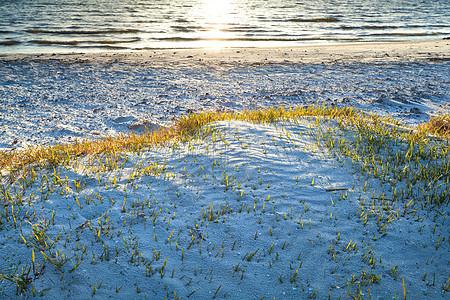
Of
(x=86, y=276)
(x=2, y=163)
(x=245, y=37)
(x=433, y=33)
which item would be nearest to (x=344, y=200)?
(x=86, y=276)

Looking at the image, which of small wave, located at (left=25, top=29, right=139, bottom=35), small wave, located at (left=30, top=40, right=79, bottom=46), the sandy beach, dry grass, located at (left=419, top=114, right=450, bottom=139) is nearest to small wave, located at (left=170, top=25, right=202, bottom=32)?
small wave, located at (left=25, top=29, right=139, bottom=35)

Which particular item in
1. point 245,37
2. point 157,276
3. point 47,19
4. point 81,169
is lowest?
point 157,276

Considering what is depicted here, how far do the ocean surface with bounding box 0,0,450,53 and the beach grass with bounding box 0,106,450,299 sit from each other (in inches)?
559

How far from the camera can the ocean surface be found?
18.4 meters

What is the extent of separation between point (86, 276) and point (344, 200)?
9.33ft

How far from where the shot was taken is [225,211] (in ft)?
11.2

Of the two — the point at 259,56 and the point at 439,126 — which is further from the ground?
the point at 259,56

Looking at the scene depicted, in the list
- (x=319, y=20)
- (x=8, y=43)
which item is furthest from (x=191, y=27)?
(x=8, y=43)

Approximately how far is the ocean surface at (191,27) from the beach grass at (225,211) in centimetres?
1420

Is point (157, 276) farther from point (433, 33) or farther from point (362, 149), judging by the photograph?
point (433, 33)

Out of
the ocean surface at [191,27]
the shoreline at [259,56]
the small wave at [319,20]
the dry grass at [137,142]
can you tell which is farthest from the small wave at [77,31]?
the dry grass at [137,142]

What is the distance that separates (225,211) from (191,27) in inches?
926

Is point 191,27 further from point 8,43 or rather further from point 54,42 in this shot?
point 8,43

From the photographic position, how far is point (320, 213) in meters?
3.38
